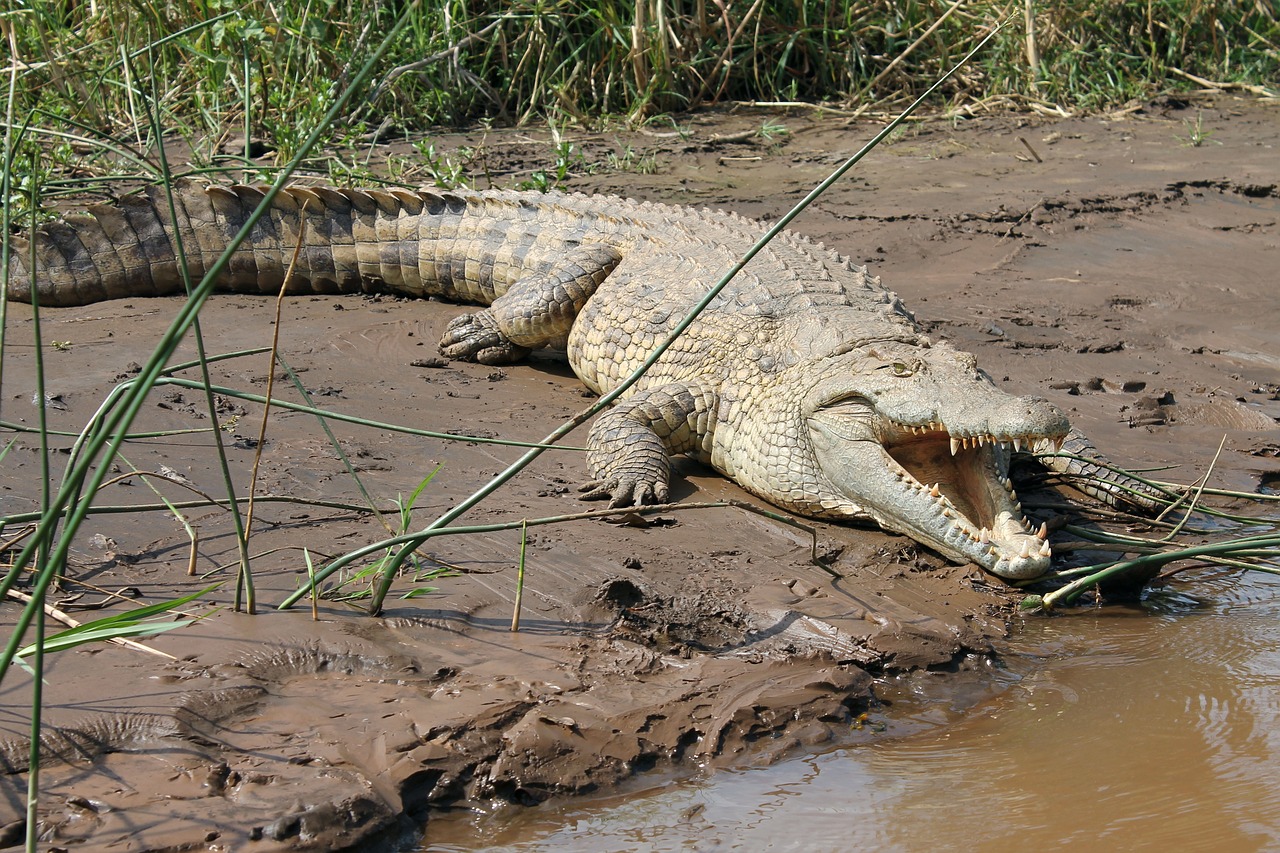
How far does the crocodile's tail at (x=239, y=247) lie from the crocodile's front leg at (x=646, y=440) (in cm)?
185

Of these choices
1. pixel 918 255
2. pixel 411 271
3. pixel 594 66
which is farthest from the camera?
pixel 594 66

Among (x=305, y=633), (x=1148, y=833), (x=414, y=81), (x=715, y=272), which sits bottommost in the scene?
(x=1148, y=833)

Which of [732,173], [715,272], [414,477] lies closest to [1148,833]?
[414,477]

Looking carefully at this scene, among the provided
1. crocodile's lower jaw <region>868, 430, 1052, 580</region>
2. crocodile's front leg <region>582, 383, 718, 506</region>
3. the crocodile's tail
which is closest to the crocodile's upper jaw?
crocodile's lower jaw <region>868, 430, 1052, 580</region>

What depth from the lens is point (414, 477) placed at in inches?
157

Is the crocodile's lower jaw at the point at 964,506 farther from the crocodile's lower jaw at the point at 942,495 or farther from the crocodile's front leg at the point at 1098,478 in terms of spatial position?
the crocodile's front leg at the point at 1098,478

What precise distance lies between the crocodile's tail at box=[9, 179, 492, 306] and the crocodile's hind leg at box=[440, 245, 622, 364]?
0.58m

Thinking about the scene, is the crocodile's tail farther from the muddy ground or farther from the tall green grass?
the tall green grass

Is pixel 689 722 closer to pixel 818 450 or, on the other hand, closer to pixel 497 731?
pixel 497 731

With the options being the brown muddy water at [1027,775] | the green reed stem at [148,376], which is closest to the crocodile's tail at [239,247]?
the brown muddy water at [1027,775]

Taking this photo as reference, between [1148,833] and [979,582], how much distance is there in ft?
3.82

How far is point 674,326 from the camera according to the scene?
486 centimetres

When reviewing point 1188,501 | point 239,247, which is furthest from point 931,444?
point 239,247

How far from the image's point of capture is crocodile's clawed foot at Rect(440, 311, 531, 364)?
540 centimetres
